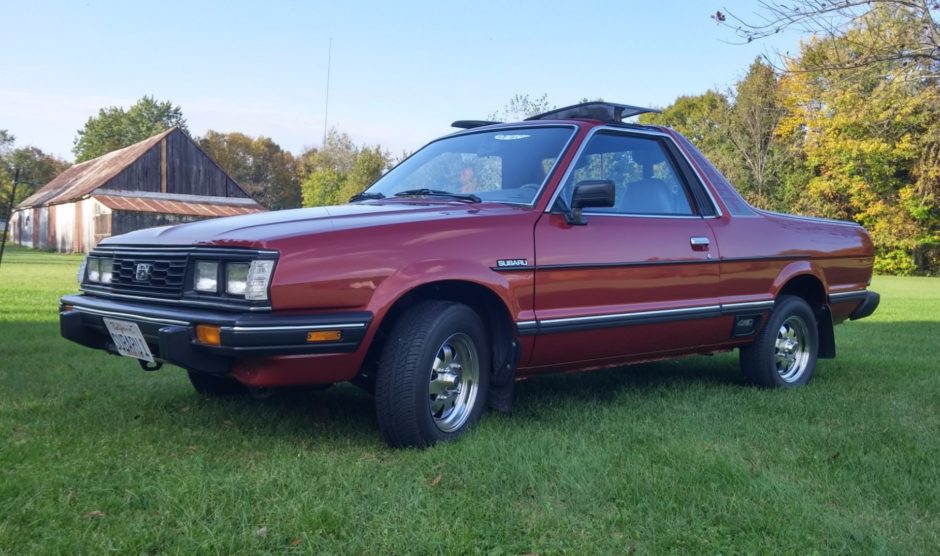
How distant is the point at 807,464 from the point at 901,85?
8000 millimetres

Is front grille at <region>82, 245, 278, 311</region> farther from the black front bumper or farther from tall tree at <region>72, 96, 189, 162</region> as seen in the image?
tall tree at <region>72, 96, 189, 162</region>

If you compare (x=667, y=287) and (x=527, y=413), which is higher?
(x=667, y=287)

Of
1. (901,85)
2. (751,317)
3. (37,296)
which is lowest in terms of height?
(37,296)

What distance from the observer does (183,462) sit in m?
3.48

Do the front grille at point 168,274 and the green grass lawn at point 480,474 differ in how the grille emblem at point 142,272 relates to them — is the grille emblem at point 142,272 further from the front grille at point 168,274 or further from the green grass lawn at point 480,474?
the green grass lawn at point 480,474

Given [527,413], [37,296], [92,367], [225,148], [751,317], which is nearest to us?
[527,413]

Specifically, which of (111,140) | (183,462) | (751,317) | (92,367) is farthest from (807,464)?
(111,140)

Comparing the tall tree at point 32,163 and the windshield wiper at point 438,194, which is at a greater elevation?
the tall tree at point 32,163

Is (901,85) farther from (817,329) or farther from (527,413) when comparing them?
(527,413)

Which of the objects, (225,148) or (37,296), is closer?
(37,296)

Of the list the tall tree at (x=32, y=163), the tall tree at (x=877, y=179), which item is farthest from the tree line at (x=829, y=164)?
the tall tree at (x=32, y=163)

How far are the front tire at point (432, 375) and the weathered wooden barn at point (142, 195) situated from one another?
36153 mm

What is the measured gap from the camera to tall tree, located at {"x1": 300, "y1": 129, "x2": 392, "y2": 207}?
5662 centimetres

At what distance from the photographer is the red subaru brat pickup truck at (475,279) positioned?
11.6ft
